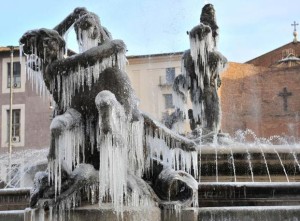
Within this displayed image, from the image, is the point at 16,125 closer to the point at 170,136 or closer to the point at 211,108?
the point at 211,108

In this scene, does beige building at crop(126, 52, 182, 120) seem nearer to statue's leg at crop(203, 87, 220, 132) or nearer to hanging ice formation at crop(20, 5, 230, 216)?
statue's leg at crop(203, 87, 220, 132)

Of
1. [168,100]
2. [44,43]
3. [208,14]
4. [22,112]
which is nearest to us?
[44,43]

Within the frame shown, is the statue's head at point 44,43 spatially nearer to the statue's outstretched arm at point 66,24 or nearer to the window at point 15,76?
the statue's outstretched arm at point 66,24

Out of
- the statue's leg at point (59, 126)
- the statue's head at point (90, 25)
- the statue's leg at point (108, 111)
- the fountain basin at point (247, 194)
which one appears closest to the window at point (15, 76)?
the statue's head at point (90, 25)

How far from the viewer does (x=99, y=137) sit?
4219 mm

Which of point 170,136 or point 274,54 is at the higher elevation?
point 274,54

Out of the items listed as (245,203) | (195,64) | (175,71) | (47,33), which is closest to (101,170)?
(47,33)

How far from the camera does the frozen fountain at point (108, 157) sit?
13.3 ft

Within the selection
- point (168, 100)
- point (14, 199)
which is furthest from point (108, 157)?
point (168, 100)

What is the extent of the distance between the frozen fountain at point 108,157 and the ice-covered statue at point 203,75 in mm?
3032

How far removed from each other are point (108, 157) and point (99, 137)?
0.65 feet

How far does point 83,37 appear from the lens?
4898 mm

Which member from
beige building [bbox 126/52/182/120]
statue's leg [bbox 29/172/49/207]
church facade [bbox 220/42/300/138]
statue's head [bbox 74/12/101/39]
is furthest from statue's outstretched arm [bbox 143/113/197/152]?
church facade [bbox 220/42/300/138]

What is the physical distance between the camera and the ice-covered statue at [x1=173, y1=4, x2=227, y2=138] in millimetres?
8094
